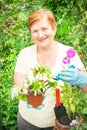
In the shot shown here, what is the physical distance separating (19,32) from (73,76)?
228 cm

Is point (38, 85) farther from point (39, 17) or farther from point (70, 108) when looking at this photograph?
point (39, 17)

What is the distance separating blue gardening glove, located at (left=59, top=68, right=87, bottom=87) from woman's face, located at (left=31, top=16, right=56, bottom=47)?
0.85 feet

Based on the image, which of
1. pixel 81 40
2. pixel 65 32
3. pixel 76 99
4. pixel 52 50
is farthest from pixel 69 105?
pixel 65 32

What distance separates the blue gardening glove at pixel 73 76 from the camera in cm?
256

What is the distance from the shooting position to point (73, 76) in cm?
255

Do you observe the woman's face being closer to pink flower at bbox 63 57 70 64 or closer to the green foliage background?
pink flower at bbox 63 57 70 64

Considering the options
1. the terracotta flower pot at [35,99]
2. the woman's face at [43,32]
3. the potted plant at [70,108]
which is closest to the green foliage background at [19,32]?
the potted plant at [70,108]

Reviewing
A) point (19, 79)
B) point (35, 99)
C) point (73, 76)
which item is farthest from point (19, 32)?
point (73, 76)

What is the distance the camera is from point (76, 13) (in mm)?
5062

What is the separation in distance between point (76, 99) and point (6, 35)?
228 centimetres

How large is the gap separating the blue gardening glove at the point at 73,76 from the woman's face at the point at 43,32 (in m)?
0.26

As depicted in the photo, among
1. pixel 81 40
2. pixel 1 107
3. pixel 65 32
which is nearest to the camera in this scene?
pixel 1 107

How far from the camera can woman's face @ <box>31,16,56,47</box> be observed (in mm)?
2736

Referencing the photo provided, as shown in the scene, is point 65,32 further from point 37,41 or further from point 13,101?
point 37,41
